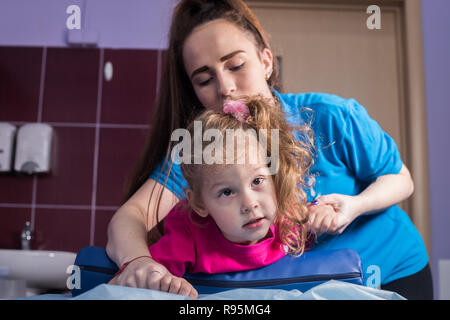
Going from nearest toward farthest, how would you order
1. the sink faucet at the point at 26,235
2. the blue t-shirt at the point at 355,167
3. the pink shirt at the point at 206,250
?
the pink shirt at the point at 206,250 < the blue t-shirt at the point at 355,167 < the sink faucet at the point at 26,235

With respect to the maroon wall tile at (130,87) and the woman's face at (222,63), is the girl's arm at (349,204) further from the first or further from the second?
the maroon wall tile at (130,87)

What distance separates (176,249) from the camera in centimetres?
56

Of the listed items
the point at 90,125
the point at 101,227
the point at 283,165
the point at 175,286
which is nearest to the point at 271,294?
the point at 175,286

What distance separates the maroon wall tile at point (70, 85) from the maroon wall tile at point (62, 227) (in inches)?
15.4

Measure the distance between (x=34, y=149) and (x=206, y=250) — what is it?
1397mm

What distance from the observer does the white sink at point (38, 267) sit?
4.75 feet

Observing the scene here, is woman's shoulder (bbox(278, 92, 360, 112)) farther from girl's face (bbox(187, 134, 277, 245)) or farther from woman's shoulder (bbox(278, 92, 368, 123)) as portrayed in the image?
girl's face (bbox(187, 134, 277, 245))

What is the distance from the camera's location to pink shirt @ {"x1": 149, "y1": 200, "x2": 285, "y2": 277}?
0.54 m

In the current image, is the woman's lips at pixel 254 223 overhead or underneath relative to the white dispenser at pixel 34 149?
underneath

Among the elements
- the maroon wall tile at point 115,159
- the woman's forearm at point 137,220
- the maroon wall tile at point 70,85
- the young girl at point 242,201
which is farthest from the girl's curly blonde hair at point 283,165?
the maroon wall tile at point 70,85

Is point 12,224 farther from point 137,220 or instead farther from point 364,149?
point 364,149

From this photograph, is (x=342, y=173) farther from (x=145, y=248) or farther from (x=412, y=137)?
(x=412, y=137)

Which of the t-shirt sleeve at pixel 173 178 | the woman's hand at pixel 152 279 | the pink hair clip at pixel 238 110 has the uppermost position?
the pink hair clip at pixel 238 110

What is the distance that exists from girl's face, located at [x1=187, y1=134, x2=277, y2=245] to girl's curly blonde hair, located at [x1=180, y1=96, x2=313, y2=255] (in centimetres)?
2
